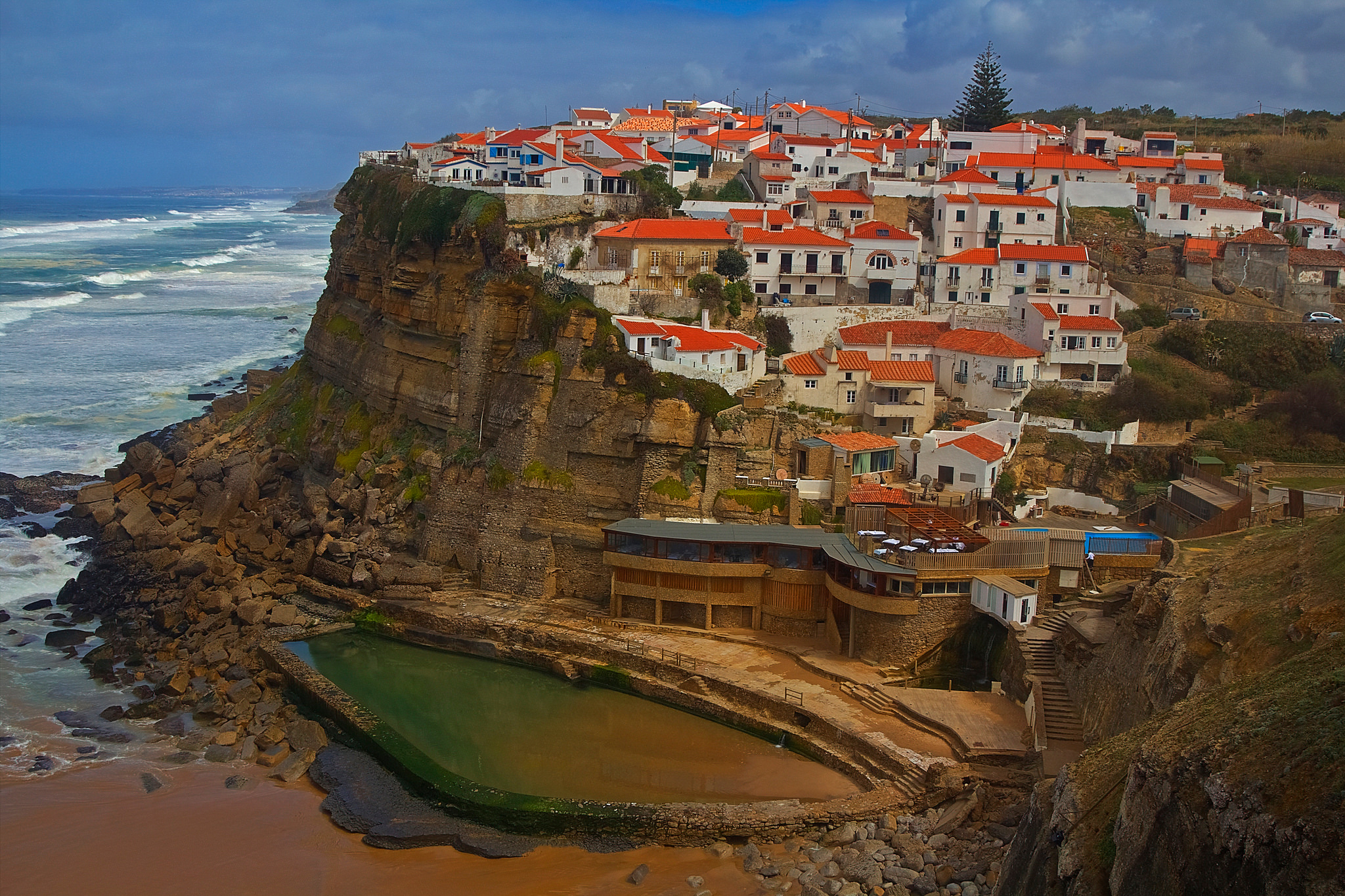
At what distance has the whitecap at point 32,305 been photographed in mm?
71938

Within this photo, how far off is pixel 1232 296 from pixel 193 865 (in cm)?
3490

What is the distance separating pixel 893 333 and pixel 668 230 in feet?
24.5

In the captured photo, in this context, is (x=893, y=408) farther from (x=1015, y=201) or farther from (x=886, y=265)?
(x=1015, y=201)

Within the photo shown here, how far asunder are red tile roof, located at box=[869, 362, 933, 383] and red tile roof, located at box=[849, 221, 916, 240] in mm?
7339

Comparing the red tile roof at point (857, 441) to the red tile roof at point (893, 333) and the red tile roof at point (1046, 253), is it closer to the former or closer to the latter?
the red tile roof at point (893, 333)

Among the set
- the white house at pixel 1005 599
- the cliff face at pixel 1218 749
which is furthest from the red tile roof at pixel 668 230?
the cliff face at pixel 1218 749

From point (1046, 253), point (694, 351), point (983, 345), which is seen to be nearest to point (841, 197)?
point (1046, 253)

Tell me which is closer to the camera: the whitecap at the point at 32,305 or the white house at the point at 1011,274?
the white house at the point at 1011,274

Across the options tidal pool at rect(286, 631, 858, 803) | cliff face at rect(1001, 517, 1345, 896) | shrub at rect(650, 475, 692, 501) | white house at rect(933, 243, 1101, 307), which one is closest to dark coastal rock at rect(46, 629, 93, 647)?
tidal pool at rect(286, 631, 858, 803)

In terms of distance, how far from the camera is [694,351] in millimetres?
32750

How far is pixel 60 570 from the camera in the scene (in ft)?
118

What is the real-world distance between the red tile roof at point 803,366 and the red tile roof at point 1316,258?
1715 centimetres

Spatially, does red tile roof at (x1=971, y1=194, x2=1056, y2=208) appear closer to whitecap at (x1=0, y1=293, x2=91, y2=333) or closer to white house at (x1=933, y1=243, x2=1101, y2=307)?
white house at (x1=933, y1=243, x2=1101, y2=307)

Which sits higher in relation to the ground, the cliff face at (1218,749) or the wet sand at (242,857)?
the cliff face at (1218,749)
